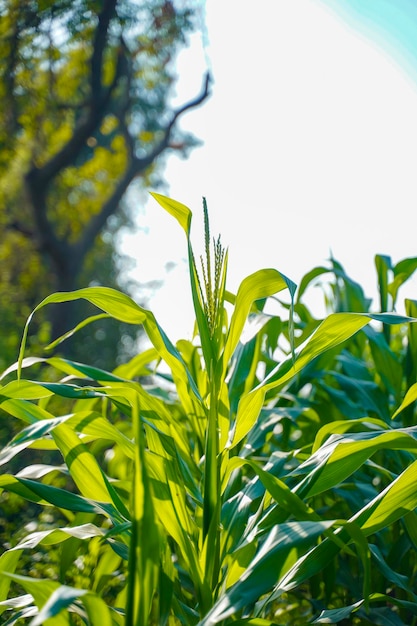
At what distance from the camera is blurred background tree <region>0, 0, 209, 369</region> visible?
4.96 metres

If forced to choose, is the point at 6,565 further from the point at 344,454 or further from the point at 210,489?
the point at 344,454

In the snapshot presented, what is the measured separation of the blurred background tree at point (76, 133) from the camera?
16.3 feet

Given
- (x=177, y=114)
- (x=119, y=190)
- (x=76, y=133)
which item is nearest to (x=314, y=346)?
(x=76, y=133)

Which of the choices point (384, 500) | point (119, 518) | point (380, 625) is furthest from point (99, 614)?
point (380, 625)

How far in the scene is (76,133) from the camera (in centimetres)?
527

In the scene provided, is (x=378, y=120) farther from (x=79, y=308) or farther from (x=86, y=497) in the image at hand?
(x=79, y=308)

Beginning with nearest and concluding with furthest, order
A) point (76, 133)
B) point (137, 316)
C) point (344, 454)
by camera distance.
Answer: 1. point (344, 454)
2. point (137, 316)
3. point (76, 133)

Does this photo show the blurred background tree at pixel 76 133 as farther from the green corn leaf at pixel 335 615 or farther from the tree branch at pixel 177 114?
the green corn leaf at pixel 335 615

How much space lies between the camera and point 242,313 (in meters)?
0.75

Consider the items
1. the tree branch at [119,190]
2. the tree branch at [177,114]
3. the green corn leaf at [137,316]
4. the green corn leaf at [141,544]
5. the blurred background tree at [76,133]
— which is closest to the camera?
the green corn leaf at [141,544]

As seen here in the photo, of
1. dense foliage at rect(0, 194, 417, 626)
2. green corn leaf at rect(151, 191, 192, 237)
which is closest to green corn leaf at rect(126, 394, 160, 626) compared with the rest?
dense foliage at rect(0, 194, 417, 626)

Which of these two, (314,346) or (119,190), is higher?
(119,190)

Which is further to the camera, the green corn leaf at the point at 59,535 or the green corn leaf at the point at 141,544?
the green corn leaf at the point at 59,535

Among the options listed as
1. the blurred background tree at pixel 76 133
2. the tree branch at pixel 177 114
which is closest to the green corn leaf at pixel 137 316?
the blurred background tree at pixel 76 133
